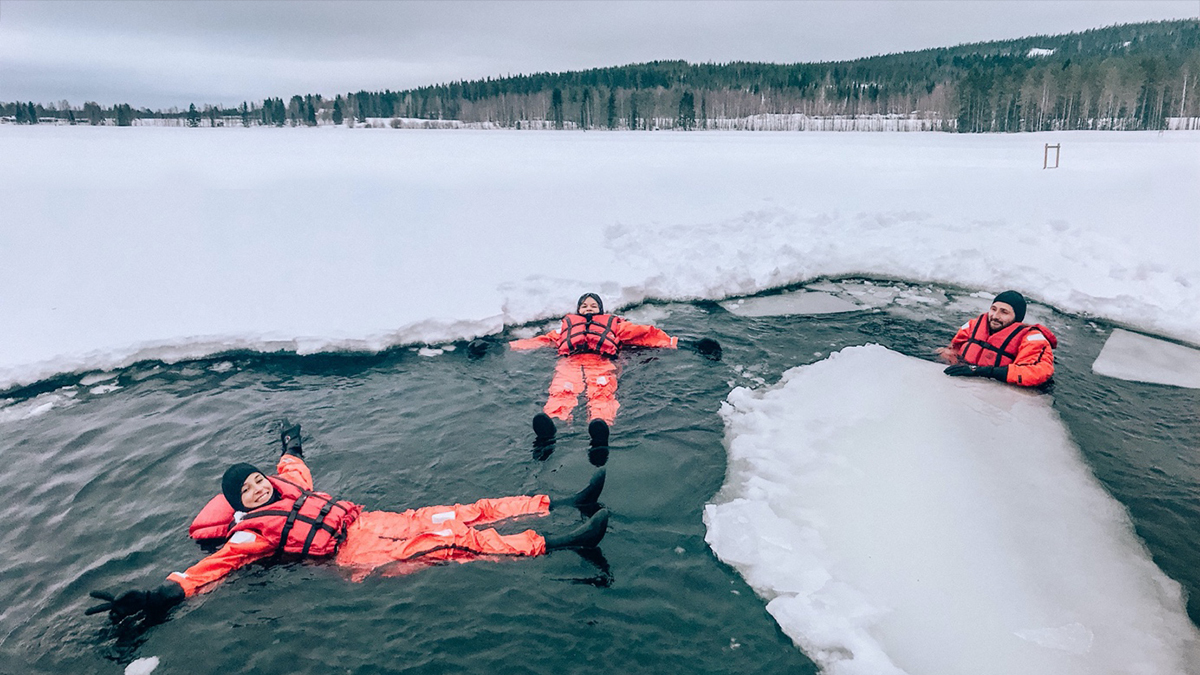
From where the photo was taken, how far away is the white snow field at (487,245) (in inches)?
361

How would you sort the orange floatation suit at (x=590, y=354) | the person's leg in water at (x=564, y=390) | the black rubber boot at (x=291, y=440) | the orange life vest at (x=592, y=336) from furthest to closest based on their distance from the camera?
the orange life vest at (x=592, y=336)
the orange floatation suit at (x=590, y=354)
the person's leg in water at (x=564, y=390)
the black rubber boot at (x=291, y=440)

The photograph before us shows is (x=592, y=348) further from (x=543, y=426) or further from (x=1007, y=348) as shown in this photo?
(x=1007, y=348)

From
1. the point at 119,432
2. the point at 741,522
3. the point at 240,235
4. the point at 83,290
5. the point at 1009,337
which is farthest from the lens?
the point at 240,235

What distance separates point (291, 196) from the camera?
14.8 m

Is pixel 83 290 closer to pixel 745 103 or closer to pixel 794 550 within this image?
pixel 794 550

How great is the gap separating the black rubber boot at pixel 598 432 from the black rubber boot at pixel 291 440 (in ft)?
8.90

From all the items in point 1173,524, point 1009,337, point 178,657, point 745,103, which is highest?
point 745,103

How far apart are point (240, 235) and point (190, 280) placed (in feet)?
6.98

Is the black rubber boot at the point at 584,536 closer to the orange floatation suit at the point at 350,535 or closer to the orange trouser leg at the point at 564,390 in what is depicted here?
the orange floatation suit at the point at 350,535

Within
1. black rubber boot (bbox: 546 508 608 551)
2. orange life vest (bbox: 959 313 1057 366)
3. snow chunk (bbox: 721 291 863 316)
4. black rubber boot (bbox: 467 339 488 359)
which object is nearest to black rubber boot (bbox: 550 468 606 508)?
black rubber boot (bbox: 546 508 608 551)

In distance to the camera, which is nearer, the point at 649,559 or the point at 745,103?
the point at 649,559

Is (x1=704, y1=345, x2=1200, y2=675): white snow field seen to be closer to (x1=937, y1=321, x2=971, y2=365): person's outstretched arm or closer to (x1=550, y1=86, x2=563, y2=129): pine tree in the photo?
(x1=937, y1=321, x2=971, y2=365): person's outstretched arm

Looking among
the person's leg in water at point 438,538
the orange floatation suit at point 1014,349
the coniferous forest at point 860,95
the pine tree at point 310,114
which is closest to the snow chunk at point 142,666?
the person's leg in water at point 438,538

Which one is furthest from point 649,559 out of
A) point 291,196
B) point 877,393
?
point 291,196
